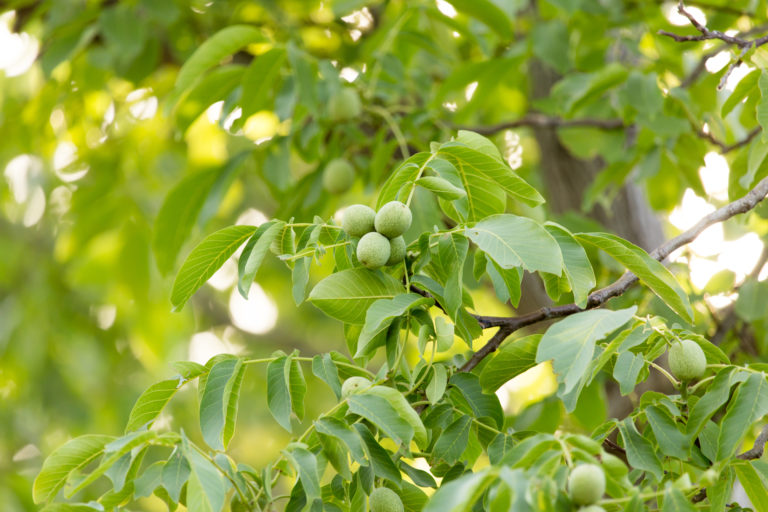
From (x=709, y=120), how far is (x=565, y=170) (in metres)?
0.65

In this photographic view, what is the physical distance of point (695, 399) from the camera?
101 cm

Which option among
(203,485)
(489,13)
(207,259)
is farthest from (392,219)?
(489,13)

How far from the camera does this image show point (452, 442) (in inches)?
39.2

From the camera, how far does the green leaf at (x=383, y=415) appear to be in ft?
2.94

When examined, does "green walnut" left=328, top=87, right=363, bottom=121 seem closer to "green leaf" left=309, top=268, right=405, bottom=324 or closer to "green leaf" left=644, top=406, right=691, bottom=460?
"green leaf" left=309, top=268, right=405, bottom=324

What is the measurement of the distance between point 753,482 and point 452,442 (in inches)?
14.5

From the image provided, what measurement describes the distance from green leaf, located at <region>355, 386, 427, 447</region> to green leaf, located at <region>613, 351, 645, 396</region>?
25 cm

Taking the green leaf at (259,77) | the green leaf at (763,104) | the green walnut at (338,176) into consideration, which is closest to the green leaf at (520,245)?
the green leaf at (763,104)

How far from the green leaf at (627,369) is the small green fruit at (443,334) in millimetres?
205

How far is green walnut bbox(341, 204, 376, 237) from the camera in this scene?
102 cm

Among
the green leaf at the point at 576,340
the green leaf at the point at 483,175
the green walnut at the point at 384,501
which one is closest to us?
the green leaf at the point at 576,340

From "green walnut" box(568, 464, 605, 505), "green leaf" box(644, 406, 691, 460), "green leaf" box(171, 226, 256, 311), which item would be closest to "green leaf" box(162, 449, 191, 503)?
"green leaf" box(171, 226, 256, 311)

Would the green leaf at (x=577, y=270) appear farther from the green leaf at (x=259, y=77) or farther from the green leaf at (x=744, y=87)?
the green leaf at (x=259, y=77)

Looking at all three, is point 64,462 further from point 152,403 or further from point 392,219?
point 392,219
